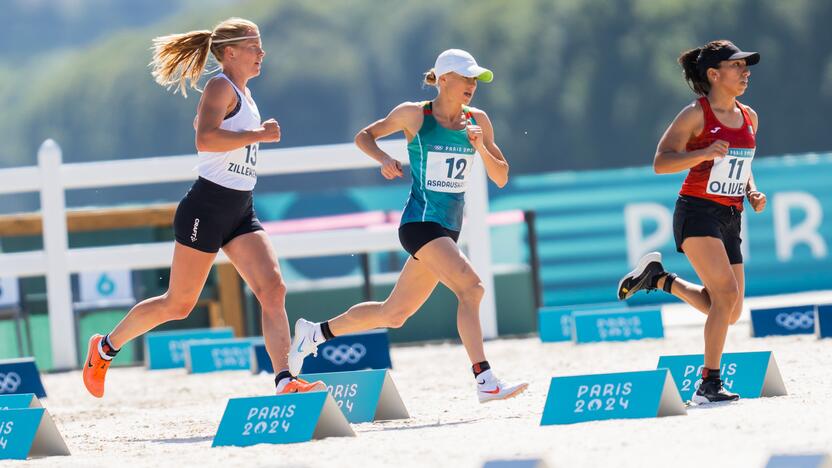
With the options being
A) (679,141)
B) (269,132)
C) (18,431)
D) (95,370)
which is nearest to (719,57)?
(679,141)

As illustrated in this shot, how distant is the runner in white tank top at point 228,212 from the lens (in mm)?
6742

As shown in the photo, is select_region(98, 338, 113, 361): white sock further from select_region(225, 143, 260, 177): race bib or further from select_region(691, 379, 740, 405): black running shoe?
select_region(691, 379, 740, 405): black running shoe

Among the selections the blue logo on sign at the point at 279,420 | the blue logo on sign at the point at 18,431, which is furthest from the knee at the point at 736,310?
the blue logo on sign at the point at 18,431

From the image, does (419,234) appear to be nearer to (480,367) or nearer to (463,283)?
(463,283)

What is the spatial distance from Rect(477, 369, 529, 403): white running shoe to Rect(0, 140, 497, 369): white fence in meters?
5.98

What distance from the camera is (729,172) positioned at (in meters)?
6.73

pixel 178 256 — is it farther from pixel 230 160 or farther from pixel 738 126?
pixel 738 126

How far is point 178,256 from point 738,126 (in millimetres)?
2829

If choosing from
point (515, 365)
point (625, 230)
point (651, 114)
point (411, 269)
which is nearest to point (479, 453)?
point (411, 269)

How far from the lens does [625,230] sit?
600 inches

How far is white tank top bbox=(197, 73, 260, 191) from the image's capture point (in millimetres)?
6855

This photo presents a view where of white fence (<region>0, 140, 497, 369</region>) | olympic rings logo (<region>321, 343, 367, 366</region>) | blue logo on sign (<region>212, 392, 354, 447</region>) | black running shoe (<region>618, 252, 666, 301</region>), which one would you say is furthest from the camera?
white fence (<region>0, 140, 497, 369</region>)

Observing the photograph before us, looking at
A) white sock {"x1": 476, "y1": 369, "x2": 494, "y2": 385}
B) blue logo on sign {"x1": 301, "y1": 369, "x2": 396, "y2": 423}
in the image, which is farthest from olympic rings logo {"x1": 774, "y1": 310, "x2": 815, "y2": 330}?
blue logo on sign {"x1": 301, "y1": 369, "x2": 396, "y2": 423}

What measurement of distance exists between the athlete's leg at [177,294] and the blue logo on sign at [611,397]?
75.7 inches
